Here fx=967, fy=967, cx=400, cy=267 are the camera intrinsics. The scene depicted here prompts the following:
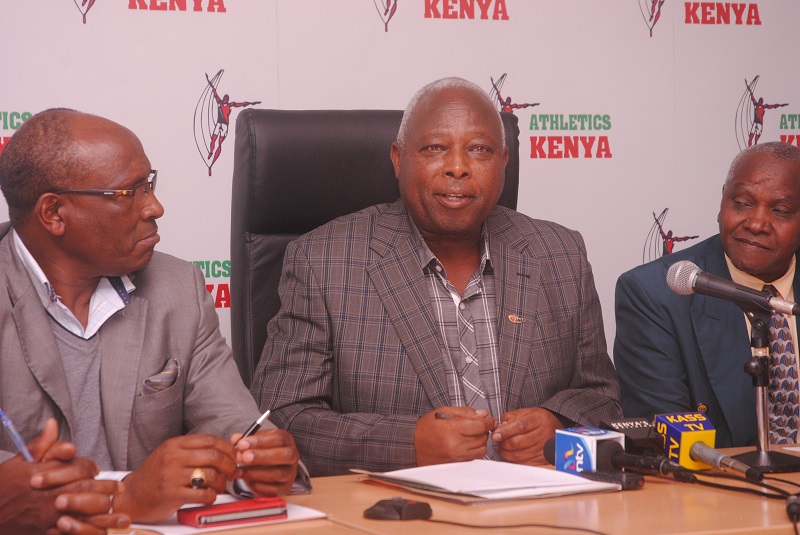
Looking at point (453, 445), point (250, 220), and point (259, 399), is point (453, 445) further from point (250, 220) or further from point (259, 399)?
point (250, 220)

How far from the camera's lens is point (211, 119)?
3.28 metres

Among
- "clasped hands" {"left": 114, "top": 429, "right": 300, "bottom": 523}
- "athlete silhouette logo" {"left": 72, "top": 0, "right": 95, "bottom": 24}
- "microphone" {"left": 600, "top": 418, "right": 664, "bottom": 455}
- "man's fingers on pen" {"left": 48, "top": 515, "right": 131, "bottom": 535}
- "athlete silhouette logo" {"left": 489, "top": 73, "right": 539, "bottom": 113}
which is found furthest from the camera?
"athlete silhouette logo" {"left": 489, "top": 73, "right": 539, "bottom": 113}

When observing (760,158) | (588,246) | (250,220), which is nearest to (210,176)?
(250,220)

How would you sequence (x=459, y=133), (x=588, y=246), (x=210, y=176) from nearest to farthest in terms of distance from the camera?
(x=459, y=133) < (x=210, y=176) < (x=588, y=246)

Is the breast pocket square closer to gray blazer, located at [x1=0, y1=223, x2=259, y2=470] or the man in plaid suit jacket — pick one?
gray blazer, located at [x1=0, y1=223, x2=259, y2=470]

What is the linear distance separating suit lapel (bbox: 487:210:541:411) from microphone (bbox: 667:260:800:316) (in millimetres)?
571

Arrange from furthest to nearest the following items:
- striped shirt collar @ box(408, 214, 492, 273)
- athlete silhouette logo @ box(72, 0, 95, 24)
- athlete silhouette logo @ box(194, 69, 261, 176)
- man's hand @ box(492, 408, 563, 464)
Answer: athlete silhouette logo @ box(194, 69, 261, 176) → athlete silhouette logo @ box(72, 0, 95, 24) → striped shirt collar @ box(408, 214, 492, 273) → man's hand @ box(492, 408, 563, 464)

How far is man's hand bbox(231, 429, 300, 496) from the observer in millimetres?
1676

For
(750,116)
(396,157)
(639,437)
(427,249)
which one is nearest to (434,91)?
(396,157)

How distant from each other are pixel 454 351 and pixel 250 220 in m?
0.62

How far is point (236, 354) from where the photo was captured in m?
2.55

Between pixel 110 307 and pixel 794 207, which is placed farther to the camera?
pixel 794 207

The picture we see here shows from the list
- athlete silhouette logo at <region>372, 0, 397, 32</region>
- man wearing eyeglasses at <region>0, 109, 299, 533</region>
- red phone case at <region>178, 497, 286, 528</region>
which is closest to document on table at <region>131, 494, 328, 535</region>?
red phone case at <region>178, 497, 286, 528</region>

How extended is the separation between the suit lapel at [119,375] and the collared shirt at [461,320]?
770 mm
